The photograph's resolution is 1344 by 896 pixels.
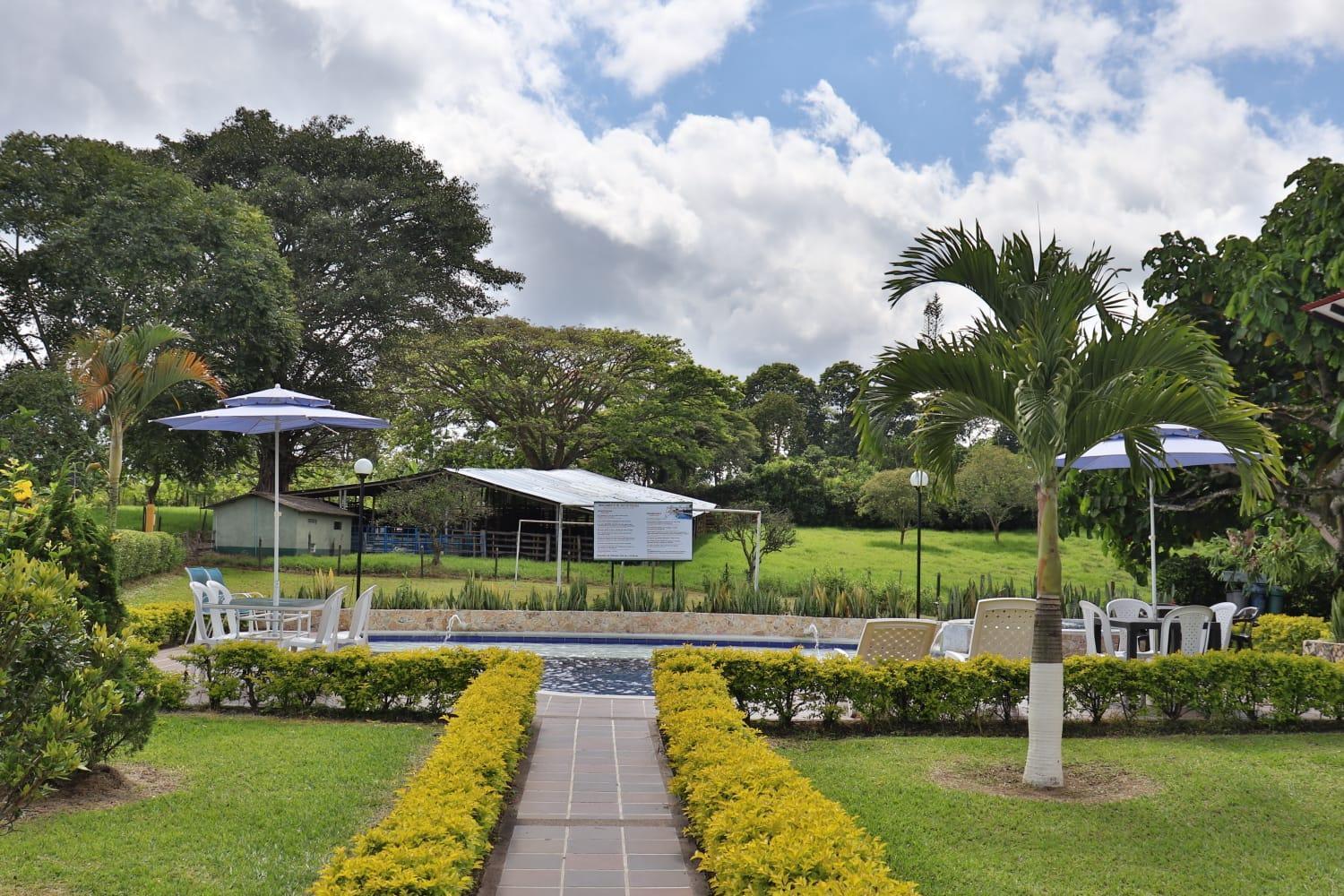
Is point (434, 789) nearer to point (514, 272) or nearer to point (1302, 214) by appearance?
point (1302, 214)

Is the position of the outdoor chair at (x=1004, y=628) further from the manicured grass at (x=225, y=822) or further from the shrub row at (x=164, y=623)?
the shrub row at (x=164, y=623)

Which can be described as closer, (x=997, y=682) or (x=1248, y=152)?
(x=997, y=682)

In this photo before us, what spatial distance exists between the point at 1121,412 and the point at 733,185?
11758mm

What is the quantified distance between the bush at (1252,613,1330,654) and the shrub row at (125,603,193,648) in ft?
39.8

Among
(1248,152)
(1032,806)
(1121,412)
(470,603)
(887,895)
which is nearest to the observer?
(887,895)

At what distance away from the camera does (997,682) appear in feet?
26.6

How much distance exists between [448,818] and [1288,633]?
34.9 feet

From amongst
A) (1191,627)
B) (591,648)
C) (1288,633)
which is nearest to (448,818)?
(1191,627)

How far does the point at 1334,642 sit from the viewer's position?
1034 cm

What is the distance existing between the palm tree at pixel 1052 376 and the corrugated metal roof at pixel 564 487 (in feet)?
54.6

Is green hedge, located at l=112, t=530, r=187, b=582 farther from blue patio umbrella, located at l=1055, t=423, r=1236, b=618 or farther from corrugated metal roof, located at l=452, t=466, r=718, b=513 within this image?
blue patio umbrella, located at l=1055, t=423, r=1236, b=618

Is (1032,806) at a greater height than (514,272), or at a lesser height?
lesser

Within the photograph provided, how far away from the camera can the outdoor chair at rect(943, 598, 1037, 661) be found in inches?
354

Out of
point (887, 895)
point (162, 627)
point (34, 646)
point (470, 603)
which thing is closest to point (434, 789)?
point (34, 646)
